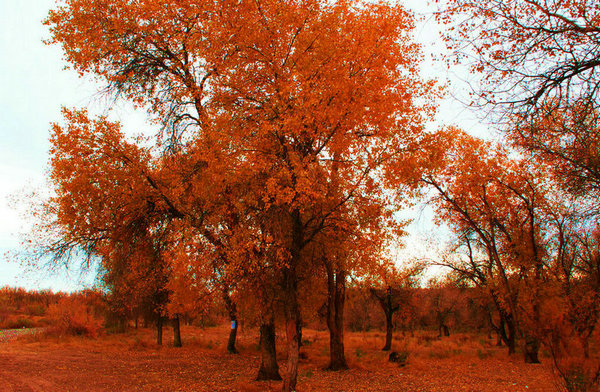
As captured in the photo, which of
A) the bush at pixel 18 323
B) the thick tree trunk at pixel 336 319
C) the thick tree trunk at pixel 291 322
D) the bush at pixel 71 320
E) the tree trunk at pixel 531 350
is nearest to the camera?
the thick tree trunk at pixel 291 322

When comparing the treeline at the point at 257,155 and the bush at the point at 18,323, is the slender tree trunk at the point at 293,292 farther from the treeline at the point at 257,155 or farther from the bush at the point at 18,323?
the bush at the point at 18,323

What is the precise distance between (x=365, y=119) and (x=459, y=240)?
44.7 ft

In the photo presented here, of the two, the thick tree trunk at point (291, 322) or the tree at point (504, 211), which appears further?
the tree at point (504, 211)

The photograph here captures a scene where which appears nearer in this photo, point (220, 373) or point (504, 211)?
point (220, 373)

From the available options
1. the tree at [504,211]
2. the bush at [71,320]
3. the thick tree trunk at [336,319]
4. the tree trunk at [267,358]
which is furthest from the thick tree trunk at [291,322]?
the bush at [71,320]

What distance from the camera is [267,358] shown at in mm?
11688

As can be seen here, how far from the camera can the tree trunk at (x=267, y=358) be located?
11.6 metres

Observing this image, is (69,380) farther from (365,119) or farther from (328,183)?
(365,119)

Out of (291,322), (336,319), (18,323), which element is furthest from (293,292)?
(18,323)

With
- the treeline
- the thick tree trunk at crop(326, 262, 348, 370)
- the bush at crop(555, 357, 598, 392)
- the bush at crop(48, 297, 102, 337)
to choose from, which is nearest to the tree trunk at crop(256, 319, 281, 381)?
the treeline

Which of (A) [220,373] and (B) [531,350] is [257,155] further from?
(B) [531,350]

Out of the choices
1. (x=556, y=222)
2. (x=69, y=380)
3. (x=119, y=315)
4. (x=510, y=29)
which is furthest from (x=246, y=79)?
(x=119, y=315)

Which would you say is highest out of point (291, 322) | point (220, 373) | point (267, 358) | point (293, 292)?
point (293, 292)

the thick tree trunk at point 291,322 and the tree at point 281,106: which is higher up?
the tree at point 281,106
